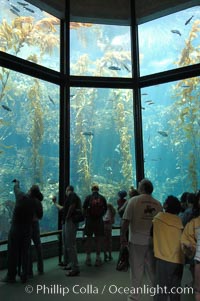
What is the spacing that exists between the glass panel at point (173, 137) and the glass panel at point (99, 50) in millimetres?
1111

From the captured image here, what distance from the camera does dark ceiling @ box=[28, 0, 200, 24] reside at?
6636 mm

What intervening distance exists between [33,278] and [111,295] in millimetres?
1262

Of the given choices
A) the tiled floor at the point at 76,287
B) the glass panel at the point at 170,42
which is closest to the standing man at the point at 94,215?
the tiled floor at the point at 76,287

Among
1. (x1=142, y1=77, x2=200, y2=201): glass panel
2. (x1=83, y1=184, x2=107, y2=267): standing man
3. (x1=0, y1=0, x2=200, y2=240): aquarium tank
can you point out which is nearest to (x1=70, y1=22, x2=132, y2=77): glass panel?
(x1=0, y1=0, x2=200, y2=240): aquarium tank

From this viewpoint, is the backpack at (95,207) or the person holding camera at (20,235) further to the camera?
the backpack at (95,207)

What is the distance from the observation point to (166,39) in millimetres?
6699

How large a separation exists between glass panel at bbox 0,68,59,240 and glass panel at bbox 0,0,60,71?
512 millimetres

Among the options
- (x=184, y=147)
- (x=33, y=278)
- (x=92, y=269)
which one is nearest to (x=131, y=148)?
(x=184, y=147)

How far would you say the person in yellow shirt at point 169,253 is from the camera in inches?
91.9

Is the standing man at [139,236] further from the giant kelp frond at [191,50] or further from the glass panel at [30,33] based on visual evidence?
the giant kelp frond at [191,50]

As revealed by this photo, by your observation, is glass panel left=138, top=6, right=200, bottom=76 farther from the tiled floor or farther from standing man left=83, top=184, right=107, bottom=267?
the tiled floor

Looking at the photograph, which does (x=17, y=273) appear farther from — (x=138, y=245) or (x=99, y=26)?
(x=99, y=26)

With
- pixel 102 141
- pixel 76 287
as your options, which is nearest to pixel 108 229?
pixel 76 287

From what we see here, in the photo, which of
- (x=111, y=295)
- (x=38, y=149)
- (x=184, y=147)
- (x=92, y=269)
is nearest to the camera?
(x=111, y=295)
